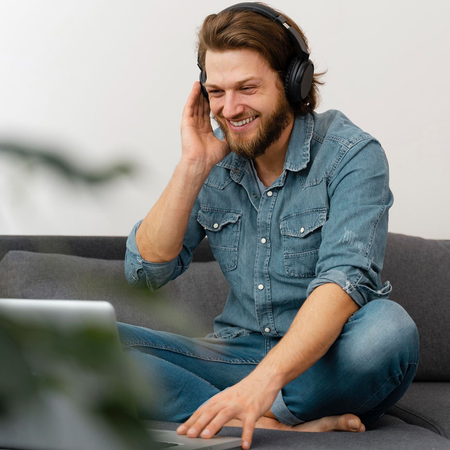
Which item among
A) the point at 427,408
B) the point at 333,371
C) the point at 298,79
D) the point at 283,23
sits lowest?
the point at 427,408

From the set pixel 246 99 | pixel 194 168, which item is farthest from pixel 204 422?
pixel 246 99

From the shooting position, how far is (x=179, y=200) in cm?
138

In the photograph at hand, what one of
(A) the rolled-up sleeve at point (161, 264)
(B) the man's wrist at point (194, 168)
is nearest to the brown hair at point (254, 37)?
(B) the man's wrist at point (194, 168)

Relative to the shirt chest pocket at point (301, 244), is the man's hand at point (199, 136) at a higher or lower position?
higher

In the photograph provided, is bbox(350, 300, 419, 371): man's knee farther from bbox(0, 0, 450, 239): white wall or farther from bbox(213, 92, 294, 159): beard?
bbox(0, 0, 450, 239): white wall

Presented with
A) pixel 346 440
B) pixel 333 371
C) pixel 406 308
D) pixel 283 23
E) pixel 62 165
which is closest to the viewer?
pixel 62 165

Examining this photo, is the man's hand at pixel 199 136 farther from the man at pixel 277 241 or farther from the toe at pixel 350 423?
the toe at pixel 350 423

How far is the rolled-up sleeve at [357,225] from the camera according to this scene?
1200mm

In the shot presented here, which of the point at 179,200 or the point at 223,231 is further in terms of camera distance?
the point at 223,231

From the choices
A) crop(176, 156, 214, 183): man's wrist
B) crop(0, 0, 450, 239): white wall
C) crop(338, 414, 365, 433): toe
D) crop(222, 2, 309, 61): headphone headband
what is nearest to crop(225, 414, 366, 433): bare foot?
crop(338, 414, 365, 433): toe

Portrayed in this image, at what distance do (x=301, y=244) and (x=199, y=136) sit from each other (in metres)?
0.33

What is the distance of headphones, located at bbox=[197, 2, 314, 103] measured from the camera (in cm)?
135

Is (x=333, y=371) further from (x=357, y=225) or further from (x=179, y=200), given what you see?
(x=179, y=200)

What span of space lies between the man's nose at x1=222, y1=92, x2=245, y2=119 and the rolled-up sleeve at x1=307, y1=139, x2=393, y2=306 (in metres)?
0.24
